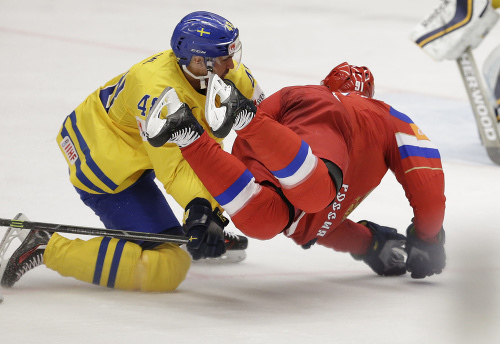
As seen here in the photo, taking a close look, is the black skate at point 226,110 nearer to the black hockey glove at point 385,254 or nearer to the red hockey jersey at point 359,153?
the red hockey jersey at point 359,153

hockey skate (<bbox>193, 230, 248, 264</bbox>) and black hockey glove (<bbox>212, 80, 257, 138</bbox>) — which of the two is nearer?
black hockey glove (<bbox>212, 80, 257, 138</bbox>)

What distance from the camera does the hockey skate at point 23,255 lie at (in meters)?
2.38

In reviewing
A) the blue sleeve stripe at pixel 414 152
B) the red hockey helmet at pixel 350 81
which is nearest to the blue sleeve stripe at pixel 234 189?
the blue sleeve stripe at pixel 414 152

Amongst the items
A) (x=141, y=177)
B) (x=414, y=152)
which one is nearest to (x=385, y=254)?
(x=414, y=152)

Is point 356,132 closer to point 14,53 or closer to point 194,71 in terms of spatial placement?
point 194,71

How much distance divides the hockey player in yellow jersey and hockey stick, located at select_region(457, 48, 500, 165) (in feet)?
6.22

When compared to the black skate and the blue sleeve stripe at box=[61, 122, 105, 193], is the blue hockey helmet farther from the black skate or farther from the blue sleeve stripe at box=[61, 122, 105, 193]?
the blue sleeve stripe at box=[61, 122, 105, 193]

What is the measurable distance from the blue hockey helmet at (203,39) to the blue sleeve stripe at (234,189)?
0.44m

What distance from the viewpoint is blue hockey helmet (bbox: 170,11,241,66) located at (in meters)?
2.34

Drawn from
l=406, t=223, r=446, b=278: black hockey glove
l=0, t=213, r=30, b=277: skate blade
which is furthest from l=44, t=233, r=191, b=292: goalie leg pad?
l=406, t=223, r=446, b=278: black hockey glove

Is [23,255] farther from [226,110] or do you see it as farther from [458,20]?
[458,20]

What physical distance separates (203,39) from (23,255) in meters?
0.87

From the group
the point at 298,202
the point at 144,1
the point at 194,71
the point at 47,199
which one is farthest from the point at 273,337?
the point at 144,1

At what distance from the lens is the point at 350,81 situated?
2646mm
